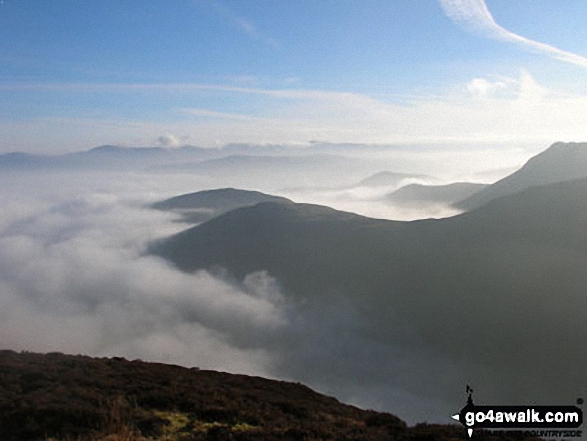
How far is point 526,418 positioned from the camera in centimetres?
2122

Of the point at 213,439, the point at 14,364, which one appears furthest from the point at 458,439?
A: the point at 14,364

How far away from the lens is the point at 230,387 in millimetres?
28828

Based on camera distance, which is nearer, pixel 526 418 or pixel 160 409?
pixel 526 418

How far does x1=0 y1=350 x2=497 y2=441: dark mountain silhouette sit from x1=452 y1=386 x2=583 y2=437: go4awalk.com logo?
4.10 feet

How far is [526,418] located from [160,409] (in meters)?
15.6

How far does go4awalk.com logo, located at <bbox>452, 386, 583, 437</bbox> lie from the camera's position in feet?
65.6

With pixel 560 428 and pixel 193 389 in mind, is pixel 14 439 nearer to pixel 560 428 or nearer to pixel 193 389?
pixel 193 389

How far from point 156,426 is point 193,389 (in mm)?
6612

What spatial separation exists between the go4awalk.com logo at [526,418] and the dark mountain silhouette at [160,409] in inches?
49.2

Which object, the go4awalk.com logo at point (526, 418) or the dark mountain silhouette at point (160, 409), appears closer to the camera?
the dark mountain silhouette at point (160, 409)

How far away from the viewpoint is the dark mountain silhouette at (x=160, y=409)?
1839 cm

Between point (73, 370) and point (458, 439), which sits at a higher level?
point (73, 370)

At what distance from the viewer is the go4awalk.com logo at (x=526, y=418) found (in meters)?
20.0

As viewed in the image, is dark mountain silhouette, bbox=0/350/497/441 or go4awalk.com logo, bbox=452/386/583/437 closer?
dark mountain silhouette, bbox=0/350/497/441
